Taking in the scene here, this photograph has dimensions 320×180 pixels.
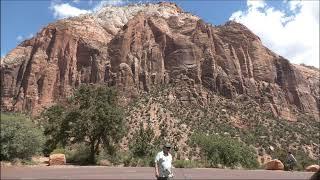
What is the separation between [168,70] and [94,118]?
65.1m

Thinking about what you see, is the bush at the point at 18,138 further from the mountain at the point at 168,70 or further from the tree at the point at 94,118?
the mountain at the point at 168,70

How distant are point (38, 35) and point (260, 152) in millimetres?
70241

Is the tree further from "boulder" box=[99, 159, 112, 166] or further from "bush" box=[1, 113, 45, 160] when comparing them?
"bush" box=[1, 113, 45, 160]

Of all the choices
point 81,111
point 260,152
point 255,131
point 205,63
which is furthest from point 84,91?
point 205,63

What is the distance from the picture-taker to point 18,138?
2906cm

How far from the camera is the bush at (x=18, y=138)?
92.2 ft

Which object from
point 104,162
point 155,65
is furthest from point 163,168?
point 155,65

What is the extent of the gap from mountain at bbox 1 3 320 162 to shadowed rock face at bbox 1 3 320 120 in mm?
228

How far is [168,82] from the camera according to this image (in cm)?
10144

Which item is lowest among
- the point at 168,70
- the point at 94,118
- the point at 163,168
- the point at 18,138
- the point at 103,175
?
the point at 163,168

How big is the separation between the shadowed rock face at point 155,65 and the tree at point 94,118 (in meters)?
53.7

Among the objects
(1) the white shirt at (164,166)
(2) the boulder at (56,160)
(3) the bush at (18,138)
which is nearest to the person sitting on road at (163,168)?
(1) the white shirt at (164,166)

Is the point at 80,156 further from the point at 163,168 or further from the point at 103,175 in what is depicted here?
the point at 163,168

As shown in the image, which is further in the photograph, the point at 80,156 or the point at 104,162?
the point at 80,156
